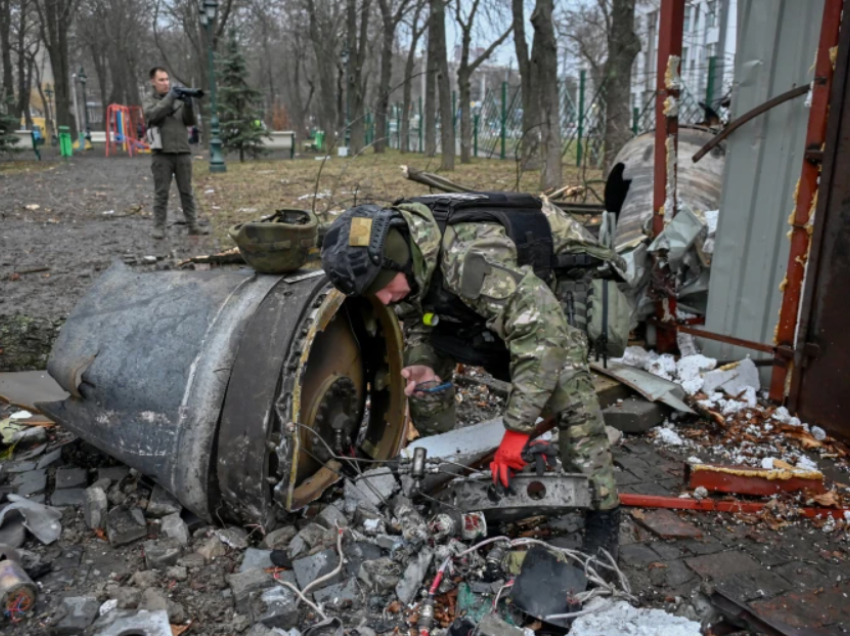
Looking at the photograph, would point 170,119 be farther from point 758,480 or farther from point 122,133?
point 122,133

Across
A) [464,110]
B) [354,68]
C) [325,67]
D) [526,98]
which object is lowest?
[464,110]

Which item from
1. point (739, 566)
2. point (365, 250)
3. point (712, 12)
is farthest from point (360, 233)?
point (712, 12)

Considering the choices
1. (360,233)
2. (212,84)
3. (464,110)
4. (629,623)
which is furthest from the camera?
(464,110)

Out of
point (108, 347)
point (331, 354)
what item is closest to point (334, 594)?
point (331, 354)

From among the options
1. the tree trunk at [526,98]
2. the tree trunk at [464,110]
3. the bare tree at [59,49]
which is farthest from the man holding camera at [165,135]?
the bare tree at [59,49]

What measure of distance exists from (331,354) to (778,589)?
210 cm

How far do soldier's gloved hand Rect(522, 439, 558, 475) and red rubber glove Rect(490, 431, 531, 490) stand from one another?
0.24 ft

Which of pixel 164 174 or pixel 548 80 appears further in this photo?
pixel 548 80

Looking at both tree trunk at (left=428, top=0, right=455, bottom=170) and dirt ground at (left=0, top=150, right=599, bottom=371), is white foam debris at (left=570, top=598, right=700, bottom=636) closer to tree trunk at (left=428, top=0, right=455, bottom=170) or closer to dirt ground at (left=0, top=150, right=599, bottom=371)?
dirt ground at (left=0, top=150, right=599, bottom=371)

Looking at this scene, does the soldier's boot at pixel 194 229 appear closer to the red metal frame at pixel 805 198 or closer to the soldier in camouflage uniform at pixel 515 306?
the soldier in camouflage uniform at pixel 515 306

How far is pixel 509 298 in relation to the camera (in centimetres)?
248

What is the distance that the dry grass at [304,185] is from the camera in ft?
34.3

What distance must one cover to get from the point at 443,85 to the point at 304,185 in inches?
184

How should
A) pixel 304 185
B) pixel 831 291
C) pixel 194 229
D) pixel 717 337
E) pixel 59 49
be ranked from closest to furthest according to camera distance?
pixel 831 291, pixel 717 337, pixel 194 229, pixel 304 185, pixel 59 49
